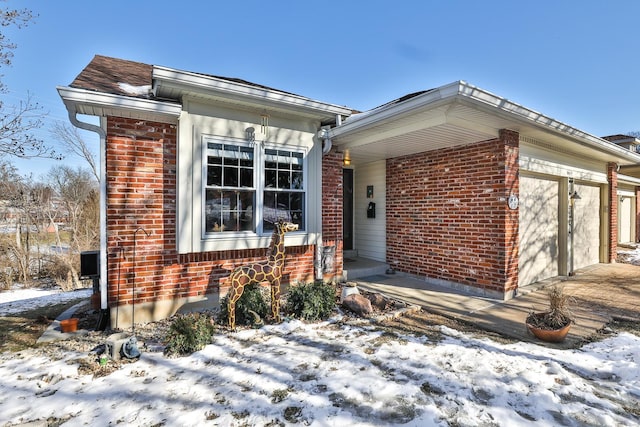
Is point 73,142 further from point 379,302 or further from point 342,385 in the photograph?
point 342,385

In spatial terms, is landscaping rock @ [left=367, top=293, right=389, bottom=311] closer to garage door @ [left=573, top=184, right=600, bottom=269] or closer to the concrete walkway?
the concrete walkway

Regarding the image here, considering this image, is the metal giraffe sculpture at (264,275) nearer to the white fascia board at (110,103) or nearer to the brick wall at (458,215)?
the white fascia board at (110,103)

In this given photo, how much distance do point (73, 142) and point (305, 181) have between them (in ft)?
46.3

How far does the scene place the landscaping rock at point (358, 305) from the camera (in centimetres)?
450

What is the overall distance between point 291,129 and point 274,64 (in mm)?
7179

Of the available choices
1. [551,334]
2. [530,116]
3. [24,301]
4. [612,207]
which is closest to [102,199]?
[24,301]

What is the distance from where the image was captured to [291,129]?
523 cm

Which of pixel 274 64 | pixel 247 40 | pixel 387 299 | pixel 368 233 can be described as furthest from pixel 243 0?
pixel 387 299

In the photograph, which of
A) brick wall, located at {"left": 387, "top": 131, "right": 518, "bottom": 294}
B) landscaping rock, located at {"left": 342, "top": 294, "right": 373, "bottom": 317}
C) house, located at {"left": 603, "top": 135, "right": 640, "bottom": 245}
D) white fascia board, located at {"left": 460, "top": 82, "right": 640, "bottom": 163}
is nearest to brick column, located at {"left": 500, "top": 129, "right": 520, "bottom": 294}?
brick wall, located at {"left": 387, "top": 131, "right": 518, "bottom": 294}

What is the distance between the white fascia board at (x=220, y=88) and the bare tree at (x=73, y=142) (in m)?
12.5

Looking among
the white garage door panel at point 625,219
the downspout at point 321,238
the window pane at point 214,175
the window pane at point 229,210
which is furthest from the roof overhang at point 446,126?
the white garage door panel at point 625,219

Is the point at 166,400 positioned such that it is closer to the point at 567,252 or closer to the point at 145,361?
the point at 145,361

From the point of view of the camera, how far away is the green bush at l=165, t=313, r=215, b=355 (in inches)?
130

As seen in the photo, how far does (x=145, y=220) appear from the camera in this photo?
425 centimetres
